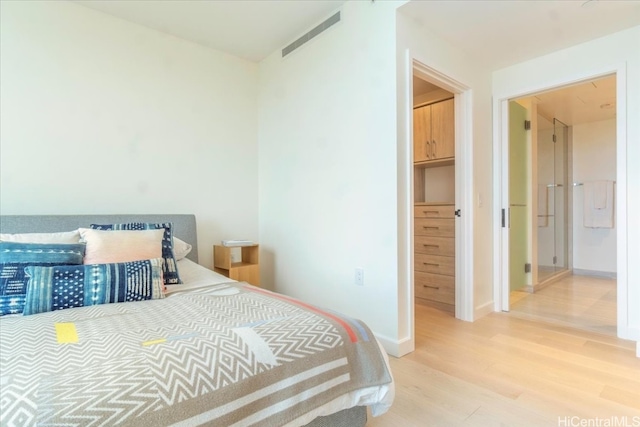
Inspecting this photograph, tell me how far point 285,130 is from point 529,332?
8.87 feet

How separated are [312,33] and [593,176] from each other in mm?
4698

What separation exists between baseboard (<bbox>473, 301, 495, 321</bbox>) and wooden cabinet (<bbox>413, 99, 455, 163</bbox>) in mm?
1464

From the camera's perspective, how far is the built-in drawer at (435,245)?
3.22 metres

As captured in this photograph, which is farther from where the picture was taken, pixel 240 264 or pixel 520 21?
pixel 240 264

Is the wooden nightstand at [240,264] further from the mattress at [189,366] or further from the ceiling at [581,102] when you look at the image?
the ceiling at [581,102]

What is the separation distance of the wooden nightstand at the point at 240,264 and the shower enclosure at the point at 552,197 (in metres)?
3.98

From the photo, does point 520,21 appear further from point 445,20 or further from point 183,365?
point 183,365

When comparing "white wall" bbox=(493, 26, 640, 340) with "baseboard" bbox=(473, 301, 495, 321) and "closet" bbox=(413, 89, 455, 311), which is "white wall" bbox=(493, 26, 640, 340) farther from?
"closet" bbox=(413, 89, 455, 311)

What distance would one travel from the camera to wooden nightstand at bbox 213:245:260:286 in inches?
119

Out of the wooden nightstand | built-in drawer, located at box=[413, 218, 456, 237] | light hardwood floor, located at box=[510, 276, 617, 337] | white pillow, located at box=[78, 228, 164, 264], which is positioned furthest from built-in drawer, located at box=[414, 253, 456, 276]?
white pillow, located at box=[78, 228, 164, 264]

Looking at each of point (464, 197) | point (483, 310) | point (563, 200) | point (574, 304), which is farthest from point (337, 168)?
point (563, 200)

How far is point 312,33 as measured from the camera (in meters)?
2.85

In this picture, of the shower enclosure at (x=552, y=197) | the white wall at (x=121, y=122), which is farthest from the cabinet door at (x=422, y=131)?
the shower enclosure at (x=552, y=197)

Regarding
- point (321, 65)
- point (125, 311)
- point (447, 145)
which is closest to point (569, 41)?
point (447, 145)
